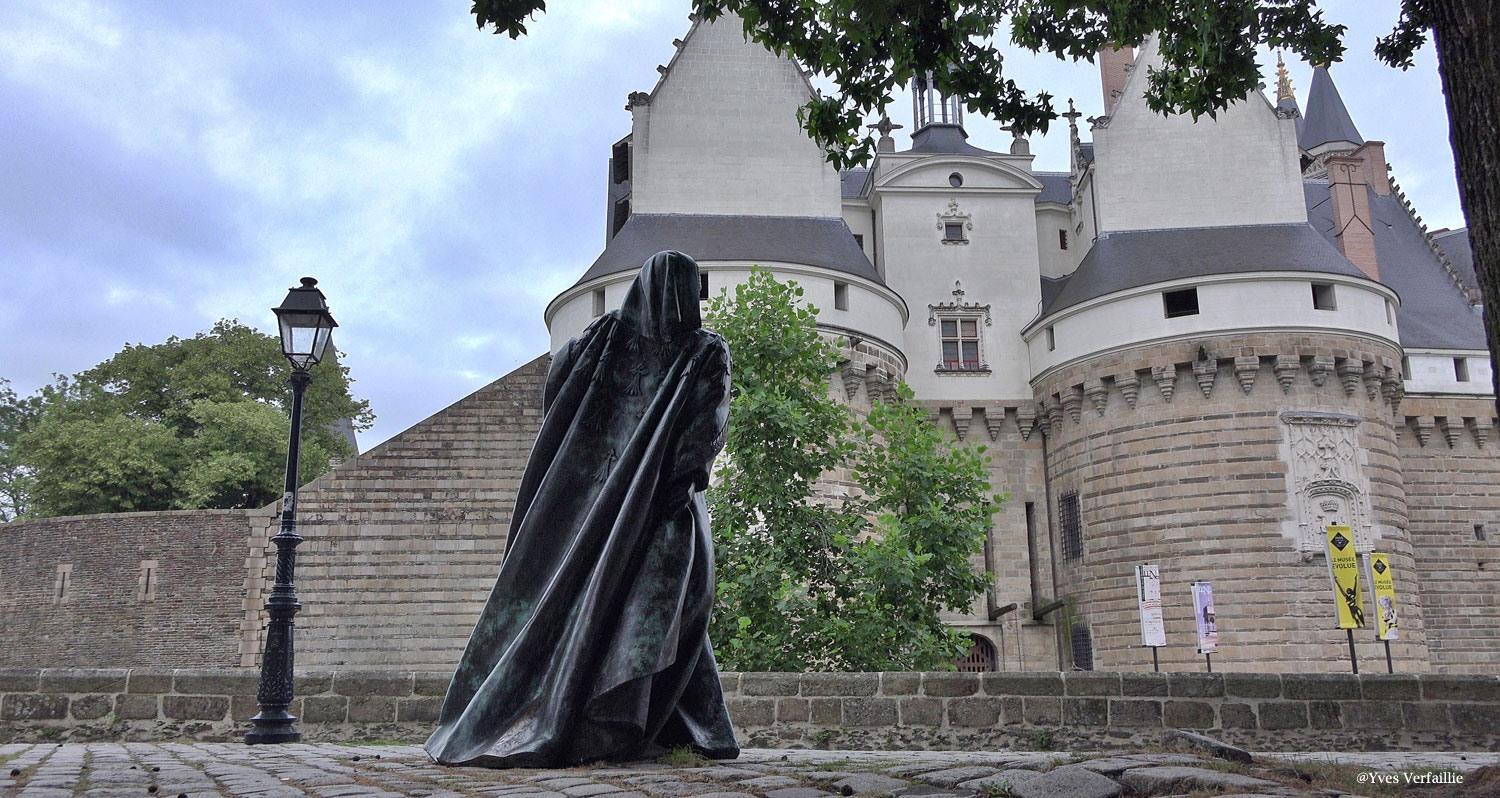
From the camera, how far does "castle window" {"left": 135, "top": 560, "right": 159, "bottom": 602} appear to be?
83.3 feet

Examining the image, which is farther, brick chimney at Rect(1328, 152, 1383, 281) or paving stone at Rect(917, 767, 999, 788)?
brick chimney at Rect(1328, 152, 1383, 281)

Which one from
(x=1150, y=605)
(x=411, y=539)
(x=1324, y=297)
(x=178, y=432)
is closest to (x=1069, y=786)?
(x=1150, y=605)

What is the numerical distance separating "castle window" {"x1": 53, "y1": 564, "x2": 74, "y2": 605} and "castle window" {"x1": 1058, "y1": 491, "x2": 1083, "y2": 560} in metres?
22.6

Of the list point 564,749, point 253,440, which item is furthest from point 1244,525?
point 253,440

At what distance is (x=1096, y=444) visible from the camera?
2450cm

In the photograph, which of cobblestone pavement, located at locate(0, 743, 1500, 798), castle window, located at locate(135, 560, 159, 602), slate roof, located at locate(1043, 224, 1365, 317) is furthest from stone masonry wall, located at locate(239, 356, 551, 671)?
cobblestone pavement, located at locate(0, 743, 1500, 798)

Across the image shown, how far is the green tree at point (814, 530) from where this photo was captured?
47.7ft

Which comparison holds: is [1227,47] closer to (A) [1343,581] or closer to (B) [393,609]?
(A) [1343,581]

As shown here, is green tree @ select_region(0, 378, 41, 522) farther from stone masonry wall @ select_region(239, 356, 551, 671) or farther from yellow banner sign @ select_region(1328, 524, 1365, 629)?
yellow banner sign @ select_region(1328, 524, 1365, 629)

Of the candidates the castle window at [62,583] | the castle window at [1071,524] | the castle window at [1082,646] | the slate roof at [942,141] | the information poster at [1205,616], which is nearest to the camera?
the information poster at [1205,616]

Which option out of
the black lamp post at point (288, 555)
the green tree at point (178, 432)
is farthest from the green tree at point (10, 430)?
the black lamp post at point (288, 555)

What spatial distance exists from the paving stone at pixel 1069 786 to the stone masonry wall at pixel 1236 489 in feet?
65.0

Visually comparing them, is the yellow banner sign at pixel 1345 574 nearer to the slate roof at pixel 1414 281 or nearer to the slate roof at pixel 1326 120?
the slate roof at pixel 1414 281

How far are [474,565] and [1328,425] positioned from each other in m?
17.4
